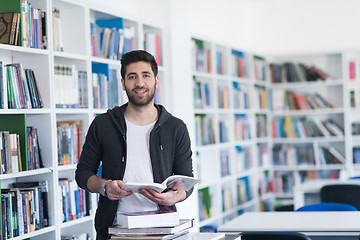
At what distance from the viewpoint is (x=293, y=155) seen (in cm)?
822

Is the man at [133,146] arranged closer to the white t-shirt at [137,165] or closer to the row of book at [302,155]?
Result: the white t-shirt at [137,165]

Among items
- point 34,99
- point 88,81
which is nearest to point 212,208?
point 88,81

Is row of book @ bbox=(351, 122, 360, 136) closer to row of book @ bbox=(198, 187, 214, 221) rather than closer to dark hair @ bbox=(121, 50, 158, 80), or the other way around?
row of book @ bbox=(198, 187, 214, 221)

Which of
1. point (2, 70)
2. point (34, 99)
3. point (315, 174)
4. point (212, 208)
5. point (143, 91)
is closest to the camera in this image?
point (143, 91)

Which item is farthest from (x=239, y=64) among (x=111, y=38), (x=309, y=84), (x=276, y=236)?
(x=276, y=236)

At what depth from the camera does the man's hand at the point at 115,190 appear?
2408 millimetres

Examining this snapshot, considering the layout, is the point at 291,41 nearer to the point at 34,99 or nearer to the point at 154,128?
the point at 34,99

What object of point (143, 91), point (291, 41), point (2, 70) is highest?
point (291, 41)

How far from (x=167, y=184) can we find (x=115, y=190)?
223 mm

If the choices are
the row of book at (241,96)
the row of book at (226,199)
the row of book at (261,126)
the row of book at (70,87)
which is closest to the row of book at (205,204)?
the row of book at (226,199)

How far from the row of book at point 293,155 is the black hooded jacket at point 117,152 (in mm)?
5653

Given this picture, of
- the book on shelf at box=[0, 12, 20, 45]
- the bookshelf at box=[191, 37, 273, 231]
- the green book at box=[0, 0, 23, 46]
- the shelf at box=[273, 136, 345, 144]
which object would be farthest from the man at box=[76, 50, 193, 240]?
the shelf at box=[273, 136, 345, 144]

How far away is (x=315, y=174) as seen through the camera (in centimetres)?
814

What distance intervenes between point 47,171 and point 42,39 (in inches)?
34.4
